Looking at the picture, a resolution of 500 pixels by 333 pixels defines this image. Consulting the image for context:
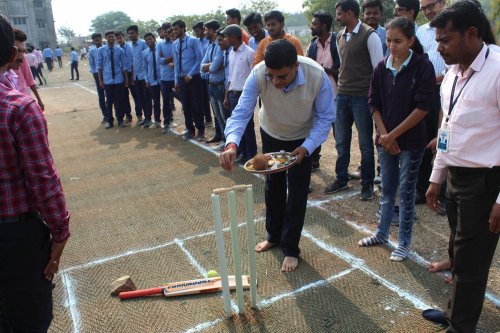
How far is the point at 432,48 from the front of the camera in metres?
4.55

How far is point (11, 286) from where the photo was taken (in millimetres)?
1962

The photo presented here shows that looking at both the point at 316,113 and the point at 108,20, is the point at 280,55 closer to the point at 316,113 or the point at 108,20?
the point at 316,113

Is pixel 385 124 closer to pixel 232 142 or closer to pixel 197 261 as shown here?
pixel 232 142

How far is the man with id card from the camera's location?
2.27 metres

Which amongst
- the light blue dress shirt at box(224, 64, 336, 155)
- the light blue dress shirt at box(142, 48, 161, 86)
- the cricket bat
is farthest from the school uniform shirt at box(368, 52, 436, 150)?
the light blue dress shirt at box(142, 48, 161, 86)

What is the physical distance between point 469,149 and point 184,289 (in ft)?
7.53

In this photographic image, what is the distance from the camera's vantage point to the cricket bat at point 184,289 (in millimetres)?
3371

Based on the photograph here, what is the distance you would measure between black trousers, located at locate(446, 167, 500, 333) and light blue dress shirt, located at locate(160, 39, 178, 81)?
7182mm

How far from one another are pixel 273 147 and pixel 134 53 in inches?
276

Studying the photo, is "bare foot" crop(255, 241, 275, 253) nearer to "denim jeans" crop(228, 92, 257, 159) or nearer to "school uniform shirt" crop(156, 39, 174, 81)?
"denim jeans" crop(228, 92, 257, 159)

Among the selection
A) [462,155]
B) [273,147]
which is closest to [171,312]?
[273,147]

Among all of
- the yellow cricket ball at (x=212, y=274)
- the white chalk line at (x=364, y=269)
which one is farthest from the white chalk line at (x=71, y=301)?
the white chalk line at (x=364, y=269)

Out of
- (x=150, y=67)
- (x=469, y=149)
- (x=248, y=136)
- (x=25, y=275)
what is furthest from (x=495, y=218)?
(x=150, y=67)

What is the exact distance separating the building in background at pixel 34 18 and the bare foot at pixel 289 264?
64.4m
